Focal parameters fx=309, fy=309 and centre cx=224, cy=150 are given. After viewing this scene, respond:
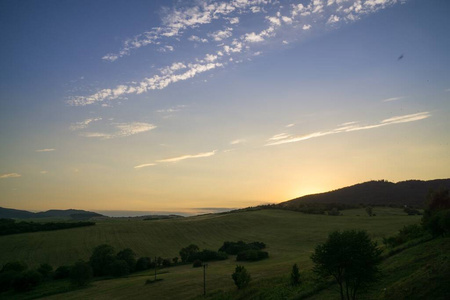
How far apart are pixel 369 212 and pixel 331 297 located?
321 feet

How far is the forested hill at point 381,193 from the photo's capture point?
489ft

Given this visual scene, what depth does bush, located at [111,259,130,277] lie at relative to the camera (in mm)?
70125

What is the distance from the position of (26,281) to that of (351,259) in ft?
206

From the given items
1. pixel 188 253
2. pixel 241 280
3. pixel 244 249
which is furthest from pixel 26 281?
pixel 244 249

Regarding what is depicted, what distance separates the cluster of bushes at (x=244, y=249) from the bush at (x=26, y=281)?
41959mm

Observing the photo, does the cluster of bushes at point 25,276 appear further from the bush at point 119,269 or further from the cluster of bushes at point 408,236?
the cluster of bushes at point 408,236

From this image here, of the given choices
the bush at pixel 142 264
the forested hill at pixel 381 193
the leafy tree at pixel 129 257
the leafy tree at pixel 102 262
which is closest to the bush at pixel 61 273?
the leafy tree at pixel 102 262

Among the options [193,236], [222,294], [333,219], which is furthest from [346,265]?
[333,219]

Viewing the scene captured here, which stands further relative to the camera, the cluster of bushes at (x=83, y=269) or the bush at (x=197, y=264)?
the bush at (x=197, y=264)

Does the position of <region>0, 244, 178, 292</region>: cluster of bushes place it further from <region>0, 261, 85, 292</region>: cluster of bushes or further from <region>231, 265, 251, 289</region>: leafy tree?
<region>231, 265, 251, 289</region>: leafy tree

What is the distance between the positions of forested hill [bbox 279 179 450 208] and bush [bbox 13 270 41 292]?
360ft

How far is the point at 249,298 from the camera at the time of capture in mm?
37000

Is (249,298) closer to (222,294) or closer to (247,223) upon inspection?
(222,294)

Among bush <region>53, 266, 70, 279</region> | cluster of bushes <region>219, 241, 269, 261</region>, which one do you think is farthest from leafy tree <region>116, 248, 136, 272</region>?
cluster of bushes <region>219, 241, 269, 261</region>
